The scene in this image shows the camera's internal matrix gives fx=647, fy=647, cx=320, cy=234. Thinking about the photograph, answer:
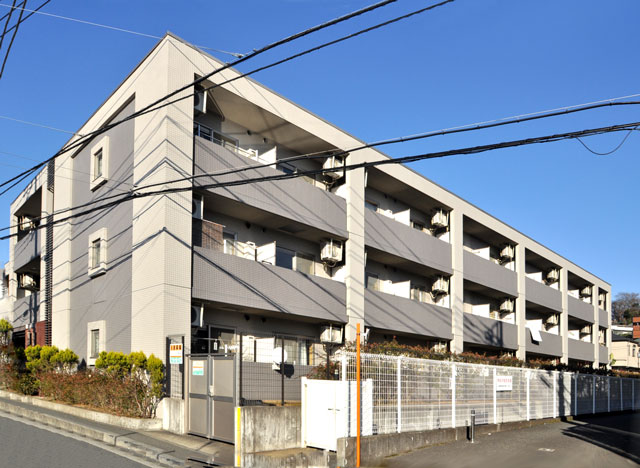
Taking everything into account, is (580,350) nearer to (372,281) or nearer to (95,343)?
(372,281)

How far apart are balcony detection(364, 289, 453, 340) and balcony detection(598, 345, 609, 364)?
82.4 feet

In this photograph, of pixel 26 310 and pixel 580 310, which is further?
pixel 580 310

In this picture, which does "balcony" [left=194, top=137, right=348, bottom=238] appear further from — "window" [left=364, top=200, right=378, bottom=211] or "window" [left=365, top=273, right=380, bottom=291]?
"window" [left=365, top=273, right=380, bottom=291]

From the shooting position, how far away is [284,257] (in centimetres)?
2419

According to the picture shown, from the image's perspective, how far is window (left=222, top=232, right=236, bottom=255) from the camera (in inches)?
856

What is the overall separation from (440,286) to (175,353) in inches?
720

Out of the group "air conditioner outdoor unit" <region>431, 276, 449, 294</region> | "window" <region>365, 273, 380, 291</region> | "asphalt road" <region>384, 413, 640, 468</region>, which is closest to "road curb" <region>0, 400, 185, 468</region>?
"asphalt road" <region>384, 413, 640, 468</region>

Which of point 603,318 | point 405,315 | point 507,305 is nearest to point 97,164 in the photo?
point 405,315

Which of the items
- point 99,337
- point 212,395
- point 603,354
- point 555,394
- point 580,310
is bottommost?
point 603,354

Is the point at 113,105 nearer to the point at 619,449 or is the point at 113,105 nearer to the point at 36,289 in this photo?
the point at 36,289

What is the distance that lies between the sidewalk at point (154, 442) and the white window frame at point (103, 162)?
26.0 ft

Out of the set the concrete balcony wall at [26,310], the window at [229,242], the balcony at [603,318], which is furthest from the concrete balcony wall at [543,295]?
the concrete balcony wall at [26,310]

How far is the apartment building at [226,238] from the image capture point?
1833 cm

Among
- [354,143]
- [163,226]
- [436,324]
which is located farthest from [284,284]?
[436,324]
